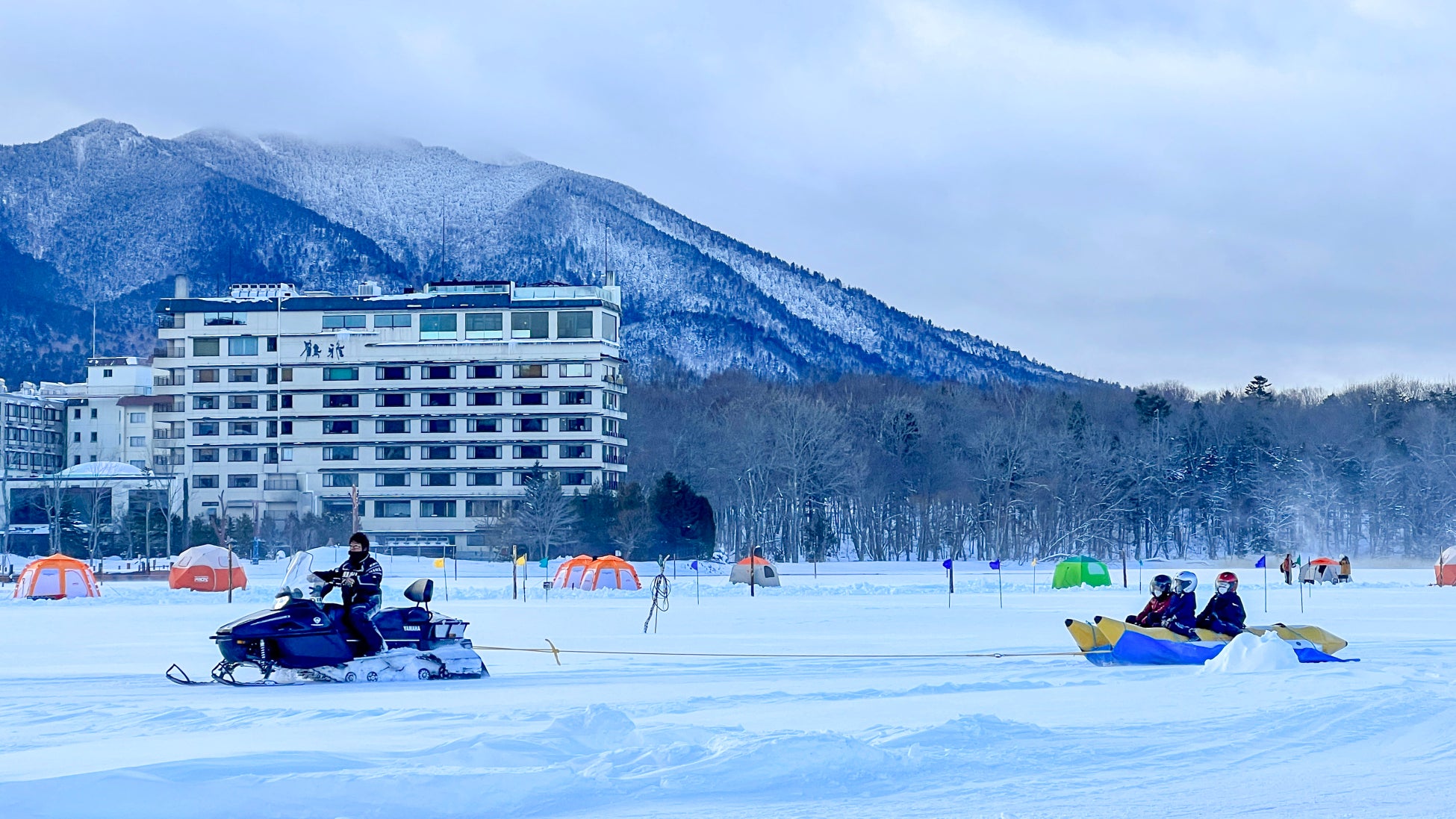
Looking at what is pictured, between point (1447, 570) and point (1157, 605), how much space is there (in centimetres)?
4305

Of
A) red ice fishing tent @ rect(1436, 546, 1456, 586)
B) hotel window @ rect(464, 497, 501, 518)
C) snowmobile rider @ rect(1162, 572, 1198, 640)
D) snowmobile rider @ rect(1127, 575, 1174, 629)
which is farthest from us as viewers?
hotel window @ rect(464, 497, 501, 518)

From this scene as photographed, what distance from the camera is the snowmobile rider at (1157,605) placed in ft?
70.8

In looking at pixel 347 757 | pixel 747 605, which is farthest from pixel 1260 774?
pixel 747 605

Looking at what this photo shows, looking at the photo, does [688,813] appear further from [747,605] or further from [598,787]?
[747,605]

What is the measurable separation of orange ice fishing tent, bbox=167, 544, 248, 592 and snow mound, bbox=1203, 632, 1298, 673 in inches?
1584

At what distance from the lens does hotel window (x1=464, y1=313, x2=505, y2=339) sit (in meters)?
104

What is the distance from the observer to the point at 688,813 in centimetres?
1015

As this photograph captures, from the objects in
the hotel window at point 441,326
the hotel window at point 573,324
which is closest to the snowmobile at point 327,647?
the hotel window at point 573,324

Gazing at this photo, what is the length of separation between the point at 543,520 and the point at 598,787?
77.5 metres

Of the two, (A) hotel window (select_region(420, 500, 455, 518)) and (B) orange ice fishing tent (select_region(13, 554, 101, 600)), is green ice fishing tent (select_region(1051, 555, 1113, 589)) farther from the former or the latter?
(A) hotel window (select_region(420, 500, 455, 518))

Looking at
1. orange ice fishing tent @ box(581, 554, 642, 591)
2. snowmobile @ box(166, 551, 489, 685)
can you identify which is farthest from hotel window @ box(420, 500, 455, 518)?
snowmobile @ box(166, 551, 489, 685)

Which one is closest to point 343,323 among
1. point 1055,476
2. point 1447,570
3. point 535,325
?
point 535,325

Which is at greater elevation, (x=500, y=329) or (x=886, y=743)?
(x=500, y=329)

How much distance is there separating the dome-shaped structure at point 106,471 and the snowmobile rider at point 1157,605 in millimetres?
90459
